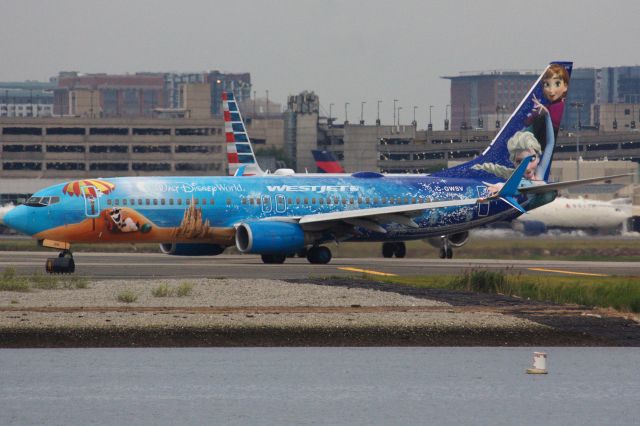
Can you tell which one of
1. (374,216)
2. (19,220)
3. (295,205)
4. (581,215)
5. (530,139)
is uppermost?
(530,139)

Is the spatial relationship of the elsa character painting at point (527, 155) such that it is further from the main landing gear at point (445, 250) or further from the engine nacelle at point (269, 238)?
the engine nacelle at point (269, 238)

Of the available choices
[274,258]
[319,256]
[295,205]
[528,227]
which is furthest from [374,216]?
[528,227]

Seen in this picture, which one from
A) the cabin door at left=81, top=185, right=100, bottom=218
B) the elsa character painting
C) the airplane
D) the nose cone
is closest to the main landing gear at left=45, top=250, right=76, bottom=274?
the airplane

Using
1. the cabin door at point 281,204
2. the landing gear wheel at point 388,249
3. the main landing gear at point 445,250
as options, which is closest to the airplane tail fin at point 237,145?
the landing gear wheel at point 388,249

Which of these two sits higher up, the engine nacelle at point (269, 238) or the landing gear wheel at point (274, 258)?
the engine nacelle at point (269, 238)

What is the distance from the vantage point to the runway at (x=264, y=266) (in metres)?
54.6

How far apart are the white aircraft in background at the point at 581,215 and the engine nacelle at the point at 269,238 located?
4547cm

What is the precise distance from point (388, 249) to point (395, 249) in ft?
1.21

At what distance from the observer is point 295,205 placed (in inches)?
2527

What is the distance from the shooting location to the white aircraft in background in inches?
4183
